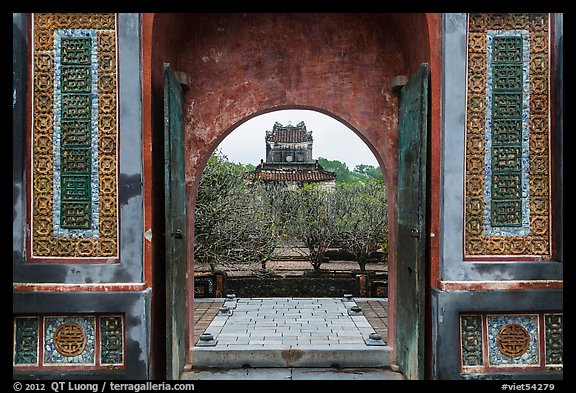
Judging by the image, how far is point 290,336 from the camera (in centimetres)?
640

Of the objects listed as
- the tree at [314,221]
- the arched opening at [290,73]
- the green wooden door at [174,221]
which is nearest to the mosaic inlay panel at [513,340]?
the arched opening at [290,73]

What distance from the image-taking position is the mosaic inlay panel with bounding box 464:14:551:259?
409 centimetres

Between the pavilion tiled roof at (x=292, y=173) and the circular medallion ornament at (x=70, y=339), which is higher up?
the pavilion tiled roof at (x=292, y=173)

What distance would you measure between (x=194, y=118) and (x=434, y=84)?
254cm

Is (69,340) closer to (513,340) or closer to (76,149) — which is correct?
(76,149)

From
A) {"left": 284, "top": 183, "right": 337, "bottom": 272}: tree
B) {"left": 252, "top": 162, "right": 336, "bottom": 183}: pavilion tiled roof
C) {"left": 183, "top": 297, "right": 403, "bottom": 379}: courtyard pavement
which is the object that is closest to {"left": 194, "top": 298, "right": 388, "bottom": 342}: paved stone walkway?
{"left": 183, "top": 297, "right": 403, "bottom": 379}: courtyard pavement

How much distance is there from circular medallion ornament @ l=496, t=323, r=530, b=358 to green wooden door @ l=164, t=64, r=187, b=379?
109 inches

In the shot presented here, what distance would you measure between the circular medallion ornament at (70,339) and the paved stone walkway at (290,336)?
1.62 m

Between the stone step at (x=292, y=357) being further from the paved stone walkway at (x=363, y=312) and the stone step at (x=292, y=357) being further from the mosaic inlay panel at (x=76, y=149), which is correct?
the mosaic inlay panel at (x=76, y=149)

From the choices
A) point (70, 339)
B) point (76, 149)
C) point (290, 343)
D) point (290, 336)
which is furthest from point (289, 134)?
point (70, 339)

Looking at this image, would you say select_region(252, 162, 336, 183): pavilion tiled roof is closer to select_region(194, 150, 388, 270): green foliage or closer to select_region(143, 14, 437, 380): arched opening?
select_region(194, 150, 388, 270): green foliage

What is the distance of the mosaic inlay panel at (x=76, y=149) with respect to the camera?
3971 mm

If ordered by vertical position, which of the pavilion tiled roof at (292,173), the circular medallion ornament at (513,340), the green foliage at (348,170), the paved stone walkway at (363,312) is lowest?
Answer: the paved stone walkway at (363,312)

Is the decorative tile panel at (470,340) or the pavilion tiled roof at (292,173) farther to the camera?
the pavilion tiled roof at (292,173)
